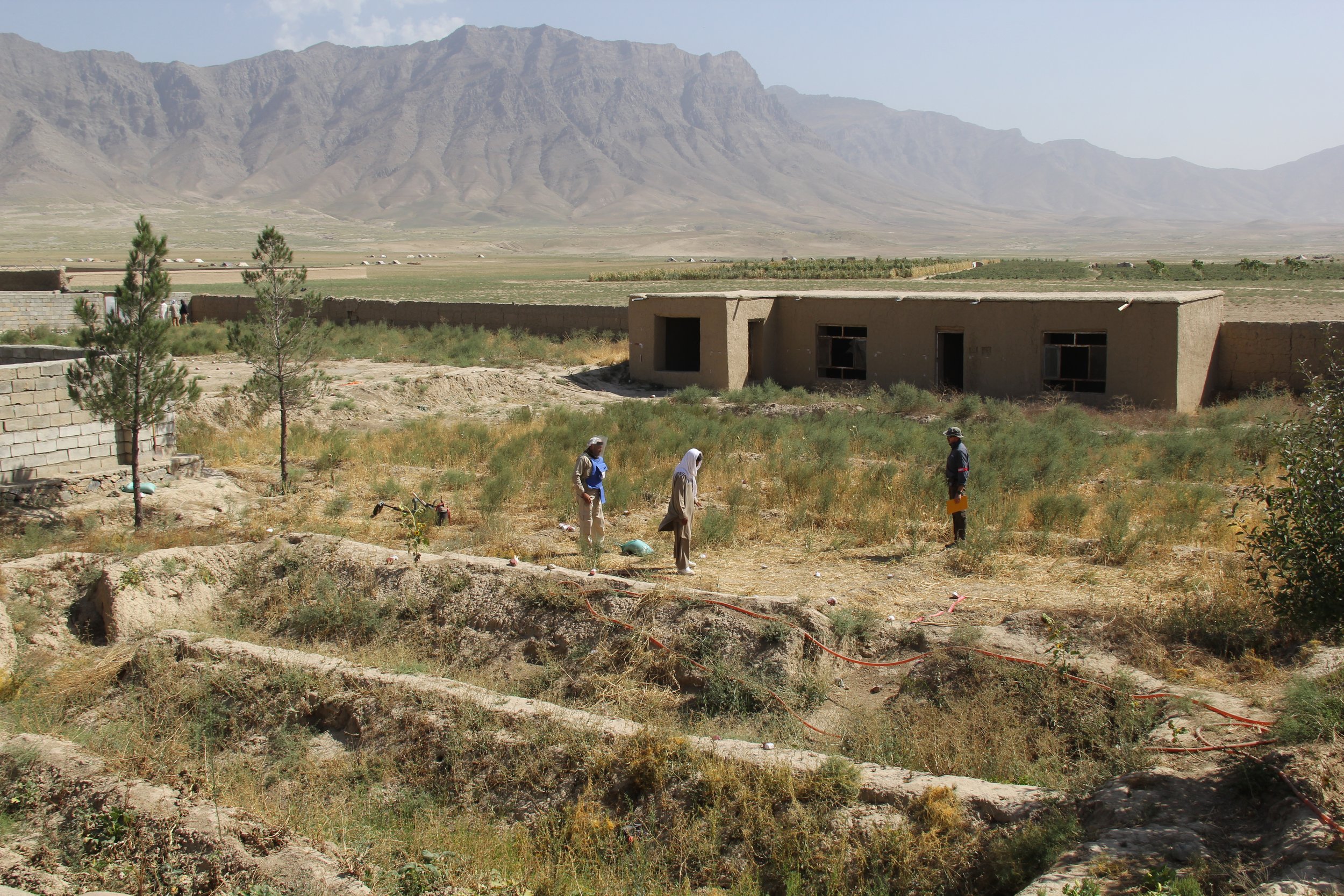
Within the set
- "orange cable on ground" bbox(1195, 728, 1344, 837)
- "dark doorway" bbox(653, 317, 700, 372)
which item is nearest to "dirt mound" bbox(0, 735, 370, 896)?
"orange cable on ground" bbox(1195, 728, 1344, 837)

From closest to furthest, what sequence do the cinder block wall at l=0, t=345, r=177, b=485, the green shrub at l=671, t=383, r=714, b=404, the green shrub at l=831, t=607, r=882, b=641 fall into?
the green shrub at l=831, t=607, r=882, b=641, the cinder block wall at l=0, t=345, r=177, b=485, the green shrub at l=671, t=383, r=714, b=404

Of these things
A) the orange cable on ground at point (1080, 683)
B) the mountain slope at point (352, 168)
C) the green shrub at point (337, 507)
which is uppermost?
the mountain slope at point (352, 168)

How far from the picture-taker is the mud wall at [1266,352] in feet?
66.7

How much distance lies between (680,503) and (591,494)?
122 cm

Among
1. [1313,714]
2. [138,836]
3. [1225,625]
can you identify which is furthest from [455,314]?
[1313,714]

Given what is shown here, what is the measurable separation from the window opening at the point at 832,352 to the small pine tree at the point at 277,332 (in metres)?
12.4

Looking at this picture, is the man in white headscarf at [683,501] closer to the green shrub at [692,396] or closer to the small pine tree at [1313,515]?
the small pine tree at [1313,515]

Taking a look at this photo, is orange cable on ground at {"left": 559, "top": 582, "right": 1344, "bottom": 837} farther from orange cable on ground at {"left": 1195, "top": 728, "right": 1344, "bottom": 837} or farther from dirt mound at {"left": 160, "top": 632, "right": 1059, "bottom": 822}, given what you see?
dirt mound at {"left": 160, "top": 632, "right": 1059, "bottom": 822}

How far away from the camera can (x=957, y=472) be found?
11133 mm

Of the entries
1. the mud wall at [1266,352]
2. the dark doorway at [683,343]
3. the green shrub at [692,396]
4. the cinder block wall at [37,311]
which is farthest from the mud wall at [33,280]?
the mud wall at [1266,352]

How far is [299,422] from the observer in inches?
770

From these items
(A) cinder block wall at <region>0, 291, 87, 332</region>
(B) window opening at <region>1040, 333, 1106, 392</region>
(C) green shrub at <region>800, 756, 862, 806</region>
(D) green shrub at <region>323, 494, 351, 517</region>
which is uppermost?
(A) cinder block wall at <region>0, 291, 87, 332</region>

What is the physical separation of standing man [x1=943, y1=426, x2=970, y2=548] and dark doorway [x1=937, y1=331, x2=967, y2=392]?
36.5ft

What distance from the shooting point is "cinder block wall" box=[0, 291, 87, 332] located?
88.6ft
